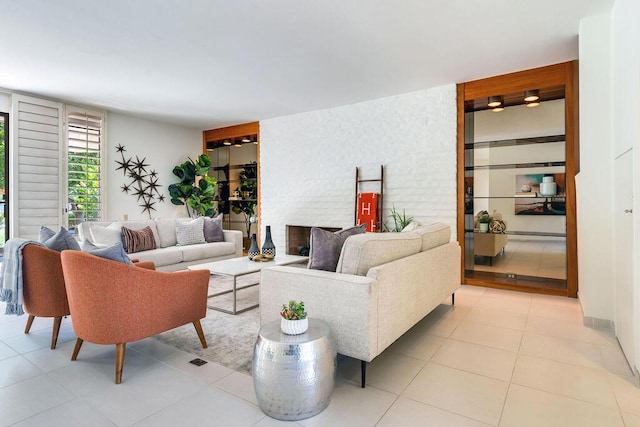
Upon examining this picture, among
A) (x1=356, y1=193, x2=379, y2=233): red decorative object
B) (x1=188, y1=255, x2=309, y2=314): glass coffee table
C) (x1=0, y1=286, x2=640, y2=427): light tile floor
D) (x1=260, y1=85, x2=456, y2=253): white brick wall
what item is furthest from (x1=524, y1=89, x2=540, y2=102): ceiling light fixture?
(x1=188, y1=255, x2=309, y2=314): glass coffee table

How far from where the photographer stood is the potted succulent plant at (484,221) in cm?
480

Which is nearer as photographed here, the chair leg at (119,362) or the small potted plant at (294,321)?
the small potted plant at (294,321)

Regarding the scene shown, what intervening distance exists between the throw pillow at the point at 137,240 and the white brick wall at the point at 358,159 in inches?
92.6

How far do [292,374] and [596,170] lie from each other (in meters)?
3.17

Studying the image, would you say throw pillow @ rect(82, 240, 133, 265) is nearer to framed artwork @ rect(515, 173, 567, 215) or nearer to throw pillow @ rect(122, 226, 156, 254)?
throw pillow @ rect(122, 226, 156, 254)

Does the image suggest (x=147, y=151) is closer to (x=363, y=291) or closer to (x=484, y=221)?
(x=484, y=221)

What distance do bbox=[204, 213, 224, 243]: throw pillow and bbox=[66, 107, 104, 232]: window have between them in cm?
191

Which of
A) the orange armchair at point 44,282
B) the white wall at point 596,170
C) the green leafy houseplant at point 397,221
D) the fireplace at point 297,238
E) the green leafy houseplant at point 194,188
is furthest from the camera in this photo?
the green leafy houseplant at point 194,188

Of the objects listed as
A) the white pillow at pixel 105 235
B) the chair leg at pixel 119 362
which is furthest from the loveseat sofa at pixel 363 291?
the white pillow at pixel 105 235

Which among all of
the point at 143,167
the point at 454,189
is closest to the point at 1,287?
the point at 143,167

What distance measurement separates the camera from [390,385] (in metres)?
2.06

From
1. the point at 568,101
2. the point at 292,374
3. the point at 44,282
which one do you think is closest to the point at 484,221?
the point at 568,101

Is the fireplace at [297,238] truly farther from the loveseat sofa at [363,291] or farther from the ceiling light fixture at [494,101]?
the loveseat sofa at [363,291]

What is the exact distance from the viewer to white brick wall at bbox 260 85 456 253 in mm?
4832
